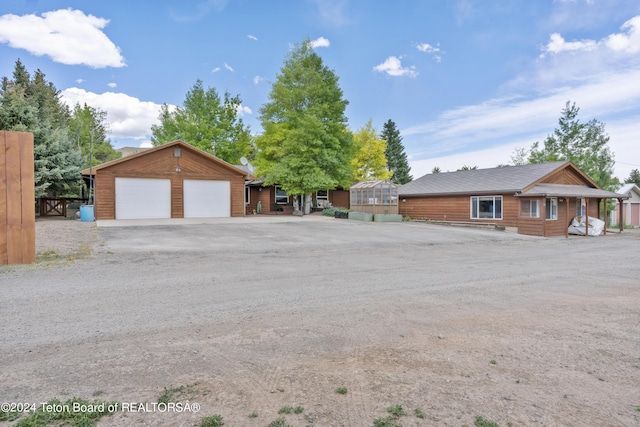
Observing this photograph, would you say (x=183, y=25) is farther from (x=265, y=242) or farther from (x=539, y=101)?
(x=539, y=101)

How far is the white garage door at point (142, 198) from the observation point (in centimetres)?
1973

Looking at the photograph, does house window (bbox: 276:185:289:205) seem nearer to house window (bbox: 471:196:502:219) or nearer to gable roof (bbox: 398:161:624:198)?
gable roof (bbox: 398:161:624:198)

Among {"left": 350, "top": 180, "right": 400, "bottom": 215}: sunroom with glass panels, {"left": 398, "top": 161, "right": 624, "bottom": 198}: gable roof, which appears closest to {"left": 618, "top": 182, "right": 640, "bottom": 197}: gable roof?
{"left": 398, "top": 161, "right": 624, "bottom": 198}: gable roof

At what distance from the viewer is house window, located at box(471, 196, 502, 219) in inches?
838

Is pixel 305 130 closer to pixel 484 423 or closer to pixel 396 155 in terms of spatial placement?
pixel 484 423

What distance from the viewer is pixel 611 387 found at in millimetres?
2807

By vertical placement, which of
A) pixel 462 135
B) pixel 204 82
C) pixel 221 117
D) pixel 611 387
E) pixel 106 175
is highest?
pixel 204 82

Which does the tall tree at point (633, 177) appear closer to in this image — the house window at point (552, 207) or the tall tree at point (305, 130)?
the house window at point (552, 207)

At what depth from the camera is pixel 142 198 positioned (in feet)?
66.4

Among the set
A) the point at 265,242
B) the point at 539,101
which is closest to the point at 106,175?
the point at 265,242

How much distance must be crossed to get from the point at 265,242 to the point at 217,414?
9.92m

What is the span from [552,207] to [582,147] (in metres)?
14.9

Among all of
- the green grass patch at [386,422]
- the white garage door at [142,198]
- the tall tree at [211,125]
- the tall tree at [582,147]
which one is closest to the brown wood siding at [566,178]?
the tall tree at [582,147]

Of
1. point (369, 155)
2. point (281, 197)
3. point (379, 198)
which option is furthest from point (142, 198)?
point (369, 155)
